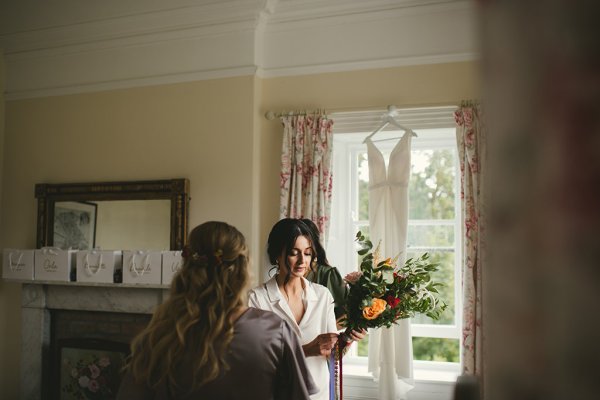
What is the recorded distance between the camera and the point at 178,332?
1.65m

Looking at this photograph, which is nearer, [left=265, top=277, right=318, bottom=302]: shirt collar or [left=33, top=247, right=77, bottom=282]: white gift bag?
[left=265, top=277, right=318, bottom=302]: shirt collar

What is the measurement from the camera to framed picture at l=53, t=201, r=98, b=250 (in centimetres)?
482

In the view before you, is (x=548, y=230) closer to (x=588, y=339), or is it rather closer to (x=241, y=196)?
(x=588, y=339)

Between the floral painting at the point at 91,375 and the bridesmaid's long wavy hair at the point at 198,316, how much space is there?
312 centimetres

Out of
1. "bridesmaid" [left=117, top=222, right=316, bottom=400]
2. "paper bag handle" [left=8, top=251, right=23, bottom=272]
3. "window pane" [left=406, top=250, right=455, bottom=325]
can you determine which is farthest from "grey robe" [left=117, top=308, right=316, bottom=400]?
"paper bag handle" [left=8, top=251, right=23, bottom=272]

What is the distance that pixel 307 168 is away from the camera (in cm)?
422

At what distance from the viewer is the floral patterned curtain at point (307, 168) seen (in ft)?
13.6

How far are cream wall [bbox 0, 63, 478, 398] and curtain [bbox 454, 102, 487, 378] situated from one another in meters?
0.28

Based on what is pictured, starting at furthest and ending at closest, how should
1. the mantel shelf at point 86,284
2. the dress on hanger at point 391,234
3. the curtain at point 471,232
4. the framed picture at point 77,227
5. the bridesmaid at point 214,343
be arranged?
the framed picture at point 77,227
the mantel shelf at point 86,284
the dress on hanger at point 391,234
the curtain at point 471,232
the bridesmaid at point 214,343

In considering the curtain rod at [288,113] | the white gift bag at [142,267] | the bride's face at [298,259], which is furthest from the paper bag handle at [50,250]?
the bride's face at [298,259]

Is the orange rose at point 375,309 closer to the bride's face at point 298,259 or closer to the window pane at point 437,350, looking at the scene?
the bride's face at point 298,259

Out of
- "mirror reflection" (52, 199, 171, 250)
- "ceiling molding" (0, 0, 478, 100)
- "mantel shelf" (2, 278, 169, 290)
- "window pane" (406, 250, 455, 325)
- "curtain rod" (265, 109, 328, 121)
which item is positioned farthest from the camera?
"mirror reflection" (52, 199, 171, 250)

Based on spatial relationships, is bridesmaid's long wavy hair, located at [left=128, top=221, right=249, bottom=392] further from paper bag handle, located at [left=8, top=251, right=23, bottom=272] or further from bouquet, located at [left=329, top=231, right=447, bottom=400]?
paper bag handle, located at [left=8, top=251, right=23, bottom=272]

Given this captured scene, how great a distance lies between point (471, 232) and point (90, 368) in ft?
10.5
